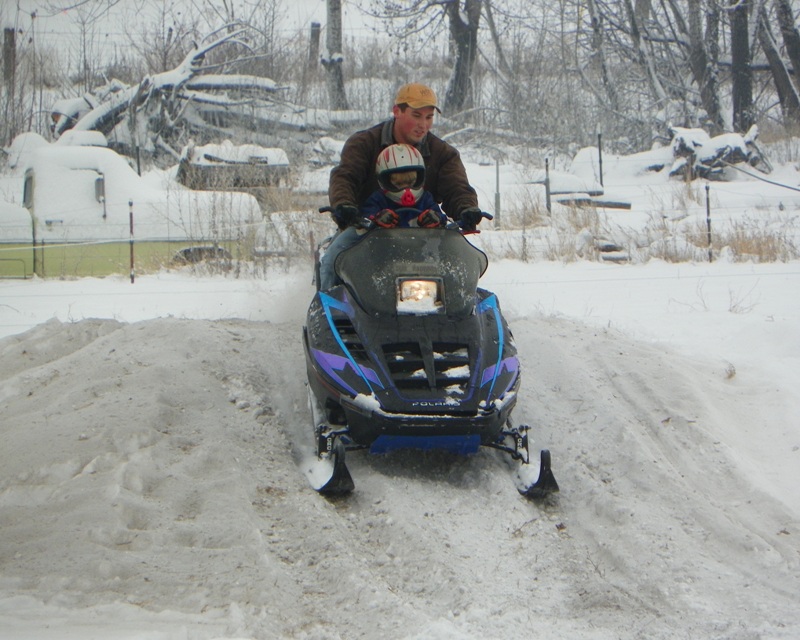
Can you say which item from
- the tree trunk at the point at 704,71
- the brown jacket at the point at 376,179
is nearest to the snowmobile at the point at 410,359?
the brown jacket at the point at 376,179

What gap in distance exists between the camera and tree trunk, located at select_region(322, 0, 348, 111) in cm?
2770

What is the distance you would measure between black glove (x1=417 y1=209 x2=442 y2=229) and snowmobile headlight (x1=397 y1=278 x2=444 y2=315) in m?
0.47

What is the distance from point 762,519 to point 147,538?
2980 mm

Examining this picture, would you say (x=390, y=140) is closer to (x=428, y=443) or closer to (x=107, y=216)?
(x=428, y=443)

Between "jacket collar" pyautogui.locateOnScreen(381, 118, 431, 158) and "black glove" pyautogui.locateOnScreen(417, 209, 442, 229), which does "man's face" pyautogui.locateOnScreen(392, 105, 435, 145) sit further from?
"black glove" pyautogui.locateOnScreen(417, 209, 442, 229)

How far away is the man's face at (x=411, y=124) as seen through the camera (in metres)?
6.28

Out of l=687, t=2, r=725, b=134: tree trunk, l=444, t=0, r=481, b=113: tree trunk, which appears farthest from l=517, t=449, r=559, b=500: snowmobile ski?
l=444, t=0, r=481, b=113: tree trunk

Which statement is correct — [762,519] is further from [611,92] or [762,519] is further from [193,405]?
[611,92]

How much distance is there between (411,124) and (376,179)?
43cm

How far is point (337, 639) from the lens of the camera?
3525mm

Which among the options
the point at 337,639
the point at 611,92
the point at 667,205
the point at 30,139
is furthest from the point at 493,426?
the point at 611,92

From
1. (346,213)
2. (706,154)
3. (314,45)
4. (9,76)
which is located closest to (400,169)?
(346,213)

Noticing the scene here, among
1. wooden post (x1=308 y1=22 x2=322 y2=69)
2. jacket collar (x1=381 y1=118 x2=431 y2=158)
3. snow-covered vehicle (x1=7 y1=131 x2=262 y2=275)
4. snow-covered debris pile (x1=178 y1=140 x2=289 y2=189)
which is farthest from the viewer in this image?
wooden post (x1=308 y1=22 x2=322 y2=69)

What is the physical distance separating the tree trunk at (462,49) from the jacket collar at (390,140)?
2357 centimetres
